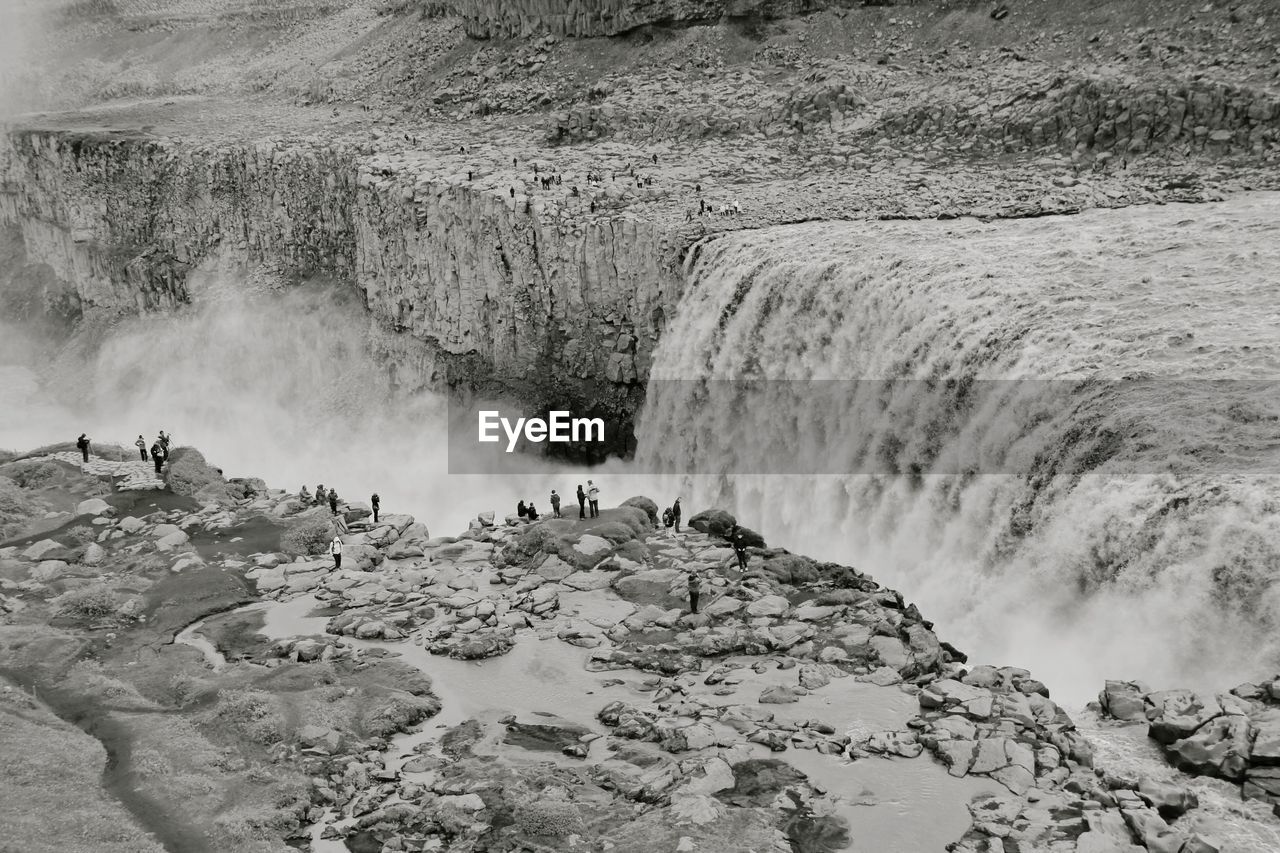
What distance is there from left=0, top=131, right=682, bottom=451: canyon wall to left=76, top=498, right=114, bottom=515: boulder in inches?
644

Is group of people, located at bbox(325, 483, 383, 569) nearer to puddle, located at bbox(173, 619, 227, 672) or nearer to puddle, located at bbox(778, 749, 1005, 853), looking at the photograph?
puddle, located at bbox(173, 619, 227, 672)

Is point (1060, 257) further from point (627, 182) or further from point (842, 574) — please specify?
point (627, 182)

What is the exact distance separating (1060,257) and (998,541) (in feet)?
38.1

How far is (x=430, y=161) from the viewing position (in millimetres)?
54312

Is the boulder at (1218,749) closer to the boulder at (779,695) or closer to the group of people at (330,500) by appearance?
the boulder at (779,695)

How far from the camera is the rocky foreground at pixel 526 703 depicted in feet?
64.9

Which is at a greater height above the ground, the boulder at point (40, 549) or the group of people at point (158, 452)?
the group of people at point (158, 452)

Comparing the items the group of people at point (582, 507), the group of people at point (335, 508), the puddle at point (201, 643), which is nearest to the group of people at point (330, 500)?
the group of people at point (335, 508)

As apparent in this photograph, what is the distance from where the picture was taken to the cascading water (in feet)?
74.3

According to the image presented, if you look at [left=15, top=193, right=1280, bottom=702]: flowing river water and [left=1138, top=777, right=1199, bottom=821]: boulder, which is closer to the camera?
[left=1138, top=777, right=1199, bottom=821]: boulder

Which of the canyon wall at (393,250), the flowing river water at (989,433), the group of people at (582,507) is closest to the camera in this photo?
the flowing river water at (989,433)

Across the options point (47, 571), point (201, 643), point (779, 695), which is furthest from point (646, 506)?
point (47, 571)

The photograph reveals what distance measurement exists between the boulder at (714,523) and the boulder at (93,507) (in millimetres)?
20164

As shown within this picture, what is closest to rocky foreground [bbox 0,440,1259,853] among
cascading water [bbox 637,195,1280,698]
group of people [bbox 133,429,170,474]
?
cascading water [bbox 637,195,1280,698]
